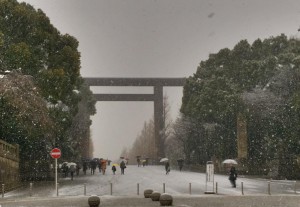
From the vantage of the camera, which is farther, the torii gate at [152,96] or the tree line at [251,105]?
the torii gate at [152,96]

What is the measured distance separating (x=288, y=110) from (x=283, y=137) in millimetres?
2184

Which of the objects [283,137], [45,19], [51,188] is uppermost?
[45,19]

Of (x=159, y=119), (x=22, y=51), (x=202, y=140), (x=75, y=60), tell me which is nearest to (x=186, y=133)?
(x=202, y=140)

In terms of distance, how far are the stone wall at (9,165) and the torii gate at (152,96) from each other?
136ft

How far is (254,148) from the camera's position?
169 feet

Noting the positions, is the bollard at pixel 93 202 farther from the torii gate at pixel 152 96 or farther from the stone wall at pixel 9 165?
the torii gate at pixel 152 96

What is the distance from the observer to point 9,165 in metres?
34.7

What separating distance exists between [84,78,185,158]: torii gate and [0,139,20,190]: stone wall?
136 feet

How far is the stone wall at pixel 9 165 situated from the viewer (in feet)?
106

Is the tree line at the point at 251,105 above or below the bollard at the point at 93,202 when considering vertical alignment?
above

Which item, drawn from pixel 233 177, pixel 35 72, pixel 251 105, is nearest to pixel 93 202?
pixel 233 177

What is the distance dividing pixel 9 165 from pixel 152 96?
48634 mm

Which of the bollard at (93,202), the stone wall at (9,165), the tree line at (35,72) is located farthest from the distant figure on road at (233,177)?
the bollard at (93,202)

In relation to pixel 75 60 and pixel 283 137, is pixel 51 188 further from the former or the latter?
pixel 283 137
